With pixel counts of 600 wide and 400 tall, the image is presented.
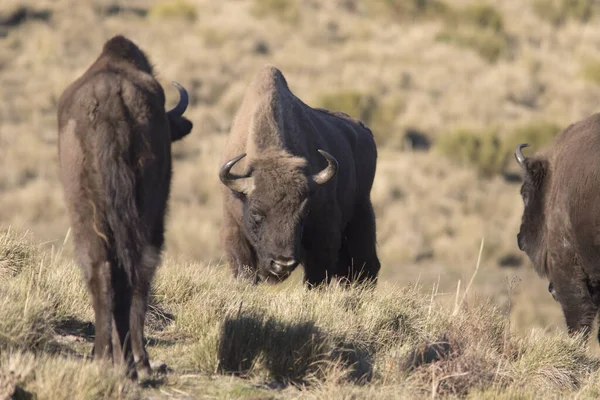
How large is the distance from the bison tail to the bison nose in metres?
2.86

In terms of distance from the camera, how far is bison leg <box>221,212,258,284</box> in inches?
373

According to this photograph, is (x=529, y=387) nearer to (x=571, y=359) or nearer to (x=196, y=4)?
(x=571, y=359)

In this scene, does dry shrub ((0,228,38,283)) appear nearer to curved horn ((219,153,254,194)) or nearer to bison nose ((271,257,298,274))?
curved horn ((219,153,254,194))

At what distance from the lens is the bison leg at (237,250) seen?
9477 mm

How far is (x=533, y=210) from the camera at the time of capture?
11.1 m

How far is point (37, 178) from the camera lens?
24.8 meters

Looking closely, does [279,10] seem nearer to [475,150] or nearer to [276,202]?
[475,150]

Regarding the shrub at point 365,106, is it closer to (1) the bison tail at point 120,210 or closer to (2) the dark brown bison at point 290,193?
(2) the dark brown bison at point 290,193

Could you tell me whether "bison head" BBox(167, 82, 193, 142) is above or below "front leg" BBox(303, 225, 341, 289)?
above

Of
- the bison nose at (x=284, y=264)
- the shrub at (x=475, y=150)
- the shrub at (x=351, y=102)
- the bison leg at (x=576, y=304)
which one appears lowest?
the shrub at (x=475, y=150)

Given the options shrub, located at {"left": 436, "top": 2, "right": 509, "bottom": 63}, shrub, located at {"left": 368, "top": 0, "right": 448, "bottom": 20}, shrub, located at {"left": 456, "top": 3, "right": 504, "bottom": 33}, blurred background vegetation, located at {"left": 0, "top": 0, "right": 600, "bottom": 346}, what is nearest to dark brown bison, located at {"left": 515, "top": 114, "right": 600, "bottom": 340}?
blurred background vegetation, located at {"left": 0, "top": 0, "right": 600, "bottom": 346}

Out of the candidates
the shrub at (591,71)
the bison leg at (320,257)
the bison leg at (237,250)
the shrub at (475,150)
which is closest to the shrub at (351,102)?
the shrub at (475,150)

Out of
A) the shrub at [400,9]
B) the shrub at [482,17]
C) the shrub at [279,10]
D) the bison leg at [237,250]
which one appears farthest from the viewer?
the shrub at [482,17]

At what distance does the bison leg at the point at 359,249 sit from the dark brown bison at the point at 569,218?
170cm
